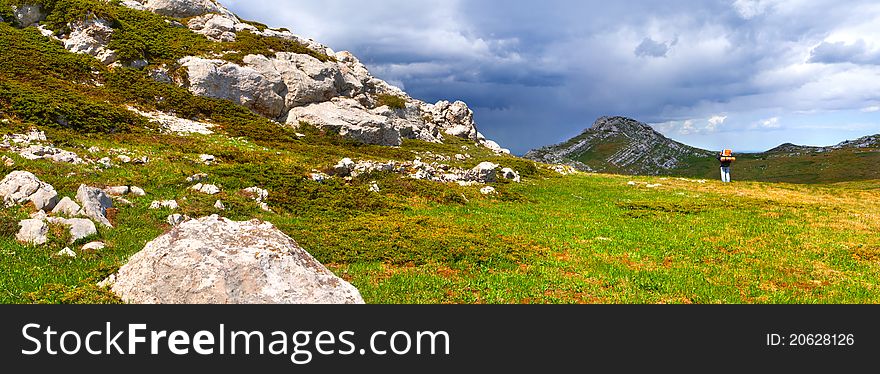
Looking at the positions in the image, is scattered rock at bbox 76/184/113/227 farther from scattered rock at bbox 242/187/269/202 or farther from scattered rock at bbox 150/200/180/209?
scattered rock at bbox 242/187/269/202

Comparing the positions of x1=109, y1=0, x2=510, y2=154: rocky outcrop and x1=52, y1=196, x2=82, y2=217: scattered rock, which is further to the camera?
x1=109, y1=0, x2=510, y2=154: rocky outcrop

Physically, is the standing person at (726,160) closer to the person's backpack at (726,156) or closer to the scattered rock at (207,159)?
the person's backpack at (726,156)

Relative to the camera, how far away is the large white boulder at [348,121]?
5534cm

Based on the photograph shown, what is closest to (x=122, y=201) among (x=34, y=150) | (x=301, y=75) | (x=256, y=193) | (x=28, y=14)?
(x=256, y=193)

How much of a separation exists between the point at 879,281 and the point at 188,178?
1097 inches

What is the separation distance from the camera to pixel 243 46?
59.5m

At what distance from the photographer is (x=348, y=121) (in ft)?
187

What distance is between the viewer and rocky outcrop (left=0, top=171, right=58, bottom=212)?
49.1 feet

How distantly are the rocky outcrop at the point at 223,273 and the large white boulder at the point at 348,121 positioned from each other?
46281 millimetres

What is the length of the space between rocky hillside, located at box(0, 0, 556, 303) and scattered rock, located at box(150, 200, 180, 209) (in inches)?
16.9

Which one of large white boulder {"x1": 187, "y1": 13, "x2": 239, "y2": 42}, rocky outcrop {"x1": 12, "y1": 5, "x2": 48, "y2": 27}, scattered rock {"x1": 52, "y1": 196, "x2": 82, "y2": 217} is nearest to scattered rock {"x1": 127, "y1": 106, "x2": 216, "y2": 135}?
rocky outcrop {"x1": 12, "y1": 5, "x2": 48, "y2": 27}

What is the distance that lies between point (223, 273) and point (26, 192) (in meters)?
12.1

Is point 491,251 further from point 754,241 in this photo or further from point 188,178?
point 188,178

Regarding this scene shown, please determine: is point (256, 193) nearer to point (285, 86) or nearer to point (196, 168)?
point (196, 168)
